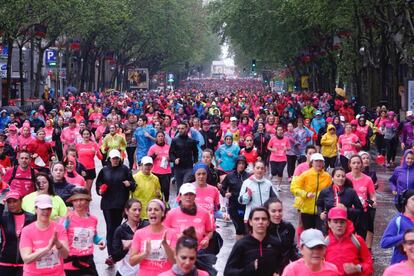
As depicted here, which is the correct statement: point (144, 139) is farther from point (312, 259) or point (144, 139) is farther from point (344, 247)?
point (312, 259)

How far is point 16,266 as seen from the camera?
8383 millimetres

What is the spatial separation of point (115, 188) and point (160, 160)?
351cm

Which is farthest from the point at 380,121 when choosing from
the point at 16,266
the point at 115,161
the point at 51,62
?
the point at 51,62

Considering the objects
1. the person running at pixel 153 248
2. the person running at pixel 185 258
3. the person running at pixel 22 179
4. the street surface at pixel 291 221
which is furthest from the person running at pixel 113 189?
the person running at pixel 185 258

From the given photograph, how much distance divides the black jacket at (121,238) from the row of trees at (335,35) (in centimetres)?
1774

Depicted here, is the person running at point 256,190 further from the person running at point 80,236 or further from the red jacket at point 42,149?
the red jacket at point 42,149

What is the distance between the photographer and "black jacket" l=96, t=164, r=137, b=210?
11.3 meters

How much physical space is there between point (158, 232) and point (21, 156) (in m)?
4.61

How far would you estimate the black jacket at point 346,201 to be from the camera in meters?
9.51

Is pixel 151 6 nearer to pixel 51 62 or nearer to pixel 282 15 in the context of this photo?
pixel 51 62

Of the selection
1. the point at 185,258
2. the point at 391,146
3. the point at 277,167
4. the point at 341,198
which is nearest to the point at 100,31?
the point at 391,146

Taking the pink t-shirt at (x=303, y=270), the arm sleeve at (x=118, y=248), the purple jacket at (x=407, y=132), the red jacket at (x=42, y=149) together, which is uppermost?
the purple jacket at (x=407, y=132)

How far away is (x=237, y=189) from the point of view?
11.6 meters

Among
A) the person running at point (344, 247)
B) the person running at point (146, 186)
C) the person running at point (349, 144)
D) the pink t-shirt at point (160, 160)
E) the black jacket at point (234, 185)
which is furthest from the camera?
the person running at point (349, 144)
